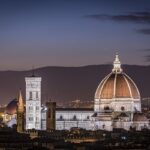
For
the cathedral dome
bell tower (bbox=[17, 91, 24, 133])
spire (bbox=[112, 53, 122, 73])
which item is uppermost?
spire (bbox=[112, 53, 122, 73])

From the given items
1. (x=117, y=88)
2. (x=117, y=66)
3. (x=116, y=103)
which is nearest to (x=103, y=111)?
(x=116, y=103)

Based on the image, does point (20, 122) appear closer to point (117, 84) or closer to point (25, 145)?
point (117, 84)

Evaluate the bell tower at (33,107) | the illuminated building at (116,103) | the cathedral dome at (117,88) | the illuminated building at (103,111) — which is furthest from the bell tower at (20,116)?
the cathedral dome at (117,88)

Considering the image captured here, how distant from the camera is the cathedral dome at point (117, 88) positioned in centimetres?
18500

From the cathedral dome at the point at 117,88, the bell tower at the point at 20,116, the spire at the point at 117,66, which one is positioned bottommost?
the bell tower at the point at 20,116

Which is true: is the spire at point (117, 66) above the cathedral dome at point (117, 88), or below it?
above

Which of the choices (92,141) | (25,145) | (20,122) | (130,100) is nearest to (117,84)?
(130,100)

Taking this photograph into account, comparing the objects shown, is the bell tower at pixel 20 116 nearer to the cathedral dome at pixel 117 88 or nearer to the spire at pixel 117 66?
the cathedral dome at pixel 117 88

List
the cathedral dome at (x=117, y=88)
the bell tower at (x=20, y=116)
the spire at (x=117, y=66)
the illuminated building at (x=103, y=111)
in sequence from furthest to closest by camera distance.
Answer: the spire at (x=117, y=66) → the cathedral dome at (x=117, y=88) → the illuminated building at (x=103, y=111) → the bell tower at (x=20, y=116)

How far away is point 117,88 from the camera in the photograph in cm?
18512

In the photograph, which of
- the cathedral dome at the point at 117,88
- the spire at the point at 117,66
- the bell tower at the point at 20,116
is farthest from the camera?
the spire at the point at 117,66

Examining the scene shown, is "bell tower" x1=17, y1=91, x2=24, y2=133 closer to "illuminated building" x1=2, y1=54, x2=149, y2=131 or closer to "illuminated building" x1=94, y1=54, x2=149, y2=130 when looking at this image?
"illuminated building" x1=2, y1=54, x2=149, y2=131

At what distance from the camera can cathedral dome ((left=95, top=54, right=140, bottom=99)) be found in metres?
185

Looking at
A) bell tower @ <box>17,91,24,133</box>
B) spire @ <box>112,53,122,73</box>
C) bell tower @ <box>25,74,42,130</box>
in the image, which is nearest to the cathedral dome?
spire @ <box>112,53,122,73</box>
